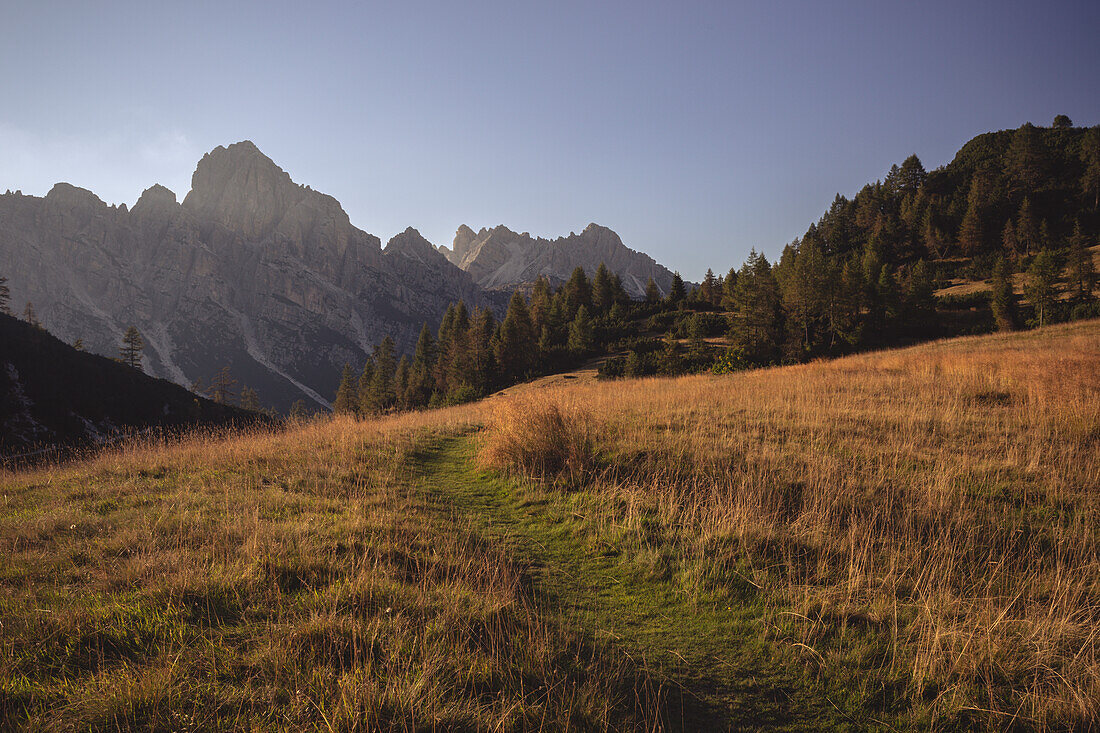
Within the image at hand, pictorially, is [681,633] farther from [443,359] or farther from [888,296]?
[443,359]

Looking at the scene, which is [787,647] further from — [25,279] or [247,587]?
[25,279]

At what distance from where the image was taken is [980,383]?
11070 millimetres

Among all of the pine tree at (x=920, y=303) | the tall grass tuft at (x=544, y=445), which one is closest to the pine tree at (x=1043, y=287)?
the pine tree at (x=920, y=303)

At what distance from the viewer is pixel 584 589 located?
4098 mm

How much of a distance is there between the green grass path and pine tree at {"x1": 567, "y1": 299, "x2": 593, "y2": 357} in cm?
4820

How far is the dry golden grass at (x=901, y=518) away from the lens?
288 centimetres

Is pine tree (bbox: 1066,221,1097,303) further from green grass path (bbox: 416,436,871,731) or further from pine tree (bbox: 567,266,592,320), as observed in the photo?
green grass path (bbox: 416,436,871,731)

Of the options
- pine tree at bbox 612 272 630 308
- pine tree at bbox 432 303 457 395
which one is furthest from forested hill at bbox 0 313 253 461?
pine tree at bbox 612 272 630 308

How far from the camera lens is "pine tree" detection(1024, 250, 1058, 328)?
127 feet

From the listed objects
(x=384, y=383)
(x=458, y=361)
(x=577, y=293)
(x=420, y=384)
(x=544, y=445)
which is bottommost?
(x=544, y=445)

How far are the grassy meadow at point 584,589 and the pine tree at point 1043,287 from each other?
4838cm

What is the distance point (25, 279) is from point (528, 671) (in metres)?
269

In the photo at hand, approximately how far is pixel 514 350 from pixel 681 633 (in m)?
49.3

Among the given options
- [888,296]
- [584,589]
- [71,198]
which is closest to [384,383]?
[584,589]
